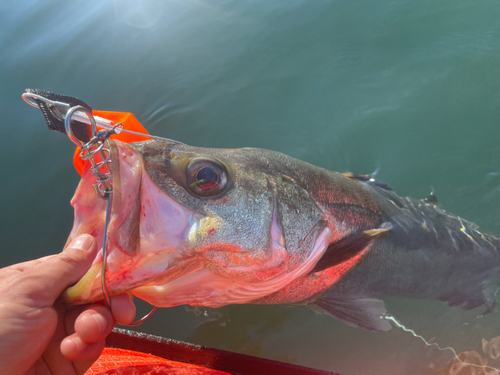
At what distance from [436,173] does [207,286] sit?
145 inches

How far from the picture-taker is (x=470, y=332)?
3.00 m

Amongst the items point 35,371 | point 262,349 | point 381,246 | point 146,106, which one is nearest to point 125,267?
point 35,371

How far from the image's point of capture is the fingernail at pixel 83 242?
4.42 ft

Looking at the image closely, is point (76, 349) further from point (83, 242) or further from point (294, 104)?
point (294, 104)

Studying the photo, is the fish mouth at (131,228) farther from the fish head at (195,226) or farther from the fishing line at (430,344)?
the fishing line at (430,344)

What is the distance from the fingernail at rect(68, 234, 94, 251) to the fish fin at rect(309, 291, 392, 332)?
1.40 meters

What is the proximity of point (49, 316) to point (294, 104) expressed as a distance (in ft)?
14.2

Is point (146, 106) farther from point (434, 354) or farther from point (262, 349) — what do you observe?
point (434, 354)

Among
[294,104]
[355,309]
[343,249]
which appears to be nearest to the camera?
[343,249]

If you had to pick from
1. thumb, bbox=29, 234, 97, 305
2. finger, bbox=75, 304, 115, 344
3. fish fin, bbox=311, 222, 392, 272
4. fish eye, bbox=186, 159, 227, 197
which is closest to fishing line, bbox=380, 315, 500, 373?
fish fin, bbox=311, 222, 392, 272

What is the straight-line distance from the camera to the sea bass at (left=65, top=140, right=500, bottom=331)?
1.28m

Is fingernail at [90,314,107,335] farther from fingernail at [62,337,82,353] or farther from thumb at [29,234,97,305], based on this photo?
thumb at [29,234,97,305]

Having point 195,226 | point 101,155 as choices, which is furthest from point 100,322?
point 101,155

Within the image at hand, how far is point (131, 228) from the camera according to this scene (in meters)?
1.23
